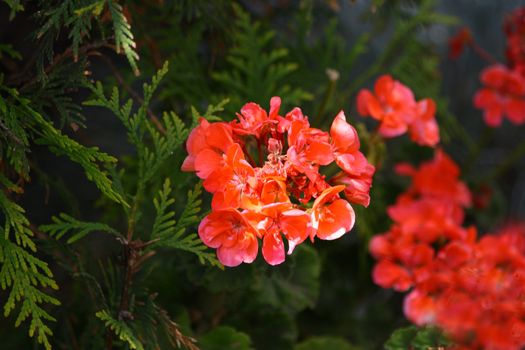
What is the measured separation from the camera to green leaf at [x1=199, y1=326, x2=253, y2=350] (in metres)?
1.16

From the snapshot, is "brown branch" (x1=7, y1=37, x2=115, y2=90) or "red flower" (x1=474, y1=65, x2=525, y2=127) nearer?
"brown branch" (x1=7, y1=37, x2=115, y2=90)

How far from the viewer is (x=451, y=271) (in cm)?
119

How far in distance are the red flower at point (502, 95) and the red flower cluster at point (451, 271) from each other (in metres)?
0.17

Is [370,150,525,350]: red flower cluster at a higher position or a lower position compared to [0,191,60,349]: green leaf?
higher

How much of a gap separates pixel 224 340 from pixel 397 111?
0.52m

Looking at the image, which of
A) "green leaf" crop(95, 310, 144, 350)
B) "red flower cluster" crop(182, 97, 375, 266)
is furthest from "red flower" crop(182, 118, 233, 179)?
"green leaf" crop(95, 310, 144, 350)

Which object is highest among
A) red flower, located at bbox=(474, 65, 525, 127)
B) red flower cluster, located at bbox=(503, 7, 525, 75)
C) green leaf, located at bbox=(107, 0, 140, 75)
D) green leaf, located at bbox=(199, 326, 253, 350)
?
red flower cluster, located at bbox=(503, 7, 525, 75)

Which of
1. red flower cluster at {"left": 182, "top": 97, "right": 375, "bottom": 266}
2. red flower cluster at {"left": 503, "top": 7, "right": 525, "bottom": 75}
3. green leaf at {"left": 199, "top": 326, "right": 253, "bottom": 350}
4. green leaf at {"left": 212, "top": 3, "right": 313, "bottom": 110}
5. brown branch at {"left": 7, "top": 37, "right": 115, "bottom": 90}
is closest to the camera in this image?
red flower cluster at {"left": 182, "top": 97, "right": 375, "bottom": 266}

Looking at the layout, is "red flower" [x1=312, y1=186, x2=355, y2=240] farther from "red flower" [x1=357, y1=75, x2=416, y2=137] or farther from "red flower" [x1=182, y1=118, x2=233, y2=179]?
"red flower" [x1=357, y1=75, x2=416, y2=137]

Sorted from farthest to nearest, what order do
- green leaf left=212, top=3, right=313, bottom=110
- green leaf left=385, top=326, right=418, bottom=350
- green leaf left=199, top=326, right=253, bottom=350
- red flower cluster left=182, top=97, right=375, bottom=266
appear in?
green leaf left=212, top=3, right=313, bottom=110
green leaf left=199, top=326, right=253, bottom=350
green leaf left=385, top=326, right=418, bottom=350
red flower cluster left=182, top=97, right=375, bottom=266

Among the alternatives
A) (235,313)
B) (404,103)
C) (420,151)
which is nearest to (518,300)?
(404,103)

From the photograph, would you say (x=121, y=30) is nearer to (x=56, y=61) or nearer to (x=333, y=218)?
(x=56, y=61)

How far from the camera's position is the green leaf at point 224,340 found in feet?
3.82

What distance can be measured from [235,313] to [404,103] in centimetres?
53
